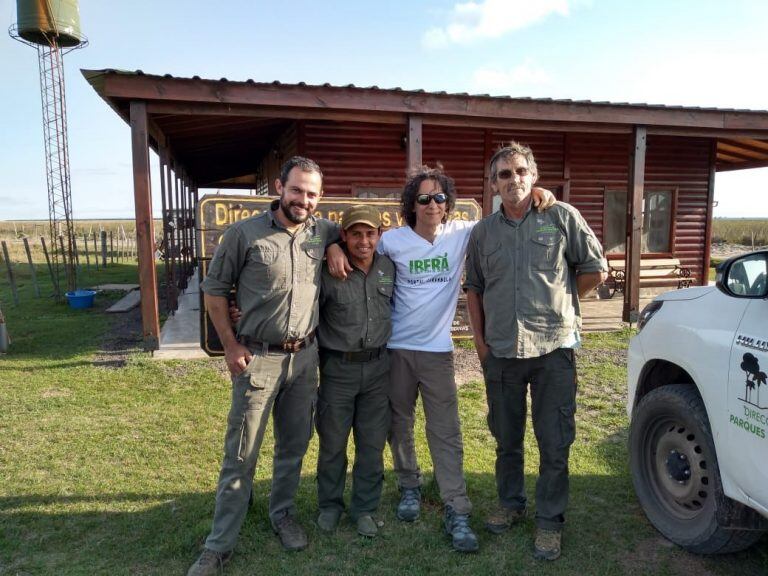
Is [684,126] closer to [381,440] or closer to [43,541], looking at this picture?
[381,440]

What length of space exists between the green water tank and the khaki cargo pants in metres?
19.6

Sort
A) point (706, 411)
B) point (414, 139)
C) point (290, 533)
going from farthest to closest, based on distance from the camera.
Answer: point (414, 139)
point (290, 533)
point (706, 411)

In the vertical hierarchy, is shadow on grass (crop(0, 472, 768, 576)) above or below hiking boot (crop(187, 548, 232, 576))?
below

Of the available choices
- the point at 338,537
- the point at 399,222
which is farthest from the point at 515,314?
the point at 399,222

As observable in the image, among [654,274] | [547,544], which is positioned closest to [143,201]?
[547,544]

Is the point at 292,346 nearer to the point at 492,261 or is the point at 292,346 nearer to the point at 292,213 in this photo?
the point at 292,213

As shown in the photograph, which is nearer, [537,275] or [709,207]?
[537,275]

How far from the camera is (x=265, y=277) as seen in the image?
2.82m

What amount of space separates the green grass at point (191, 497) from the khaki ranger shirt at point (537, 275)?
44.2 inches

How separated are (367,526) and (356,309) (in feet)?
3.95

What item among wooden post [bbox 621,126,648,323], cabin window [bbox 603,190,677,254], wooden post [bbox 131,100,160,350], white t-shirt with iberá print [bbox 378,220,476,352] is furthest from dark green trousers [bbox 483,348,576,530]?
cabin window [bbox 603,190,677,254]

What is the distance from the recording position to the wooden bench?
1148 cm

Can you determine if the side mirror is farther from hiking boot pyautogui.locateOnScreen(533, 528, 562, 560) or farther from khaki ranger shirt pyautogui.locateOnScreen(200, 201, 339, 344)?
khaki ranger shirt pyautogui.locateOnScreen(200, 201, 339, 344)

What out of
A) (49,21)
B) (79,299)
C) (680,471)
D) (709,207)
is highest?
(49,21)
